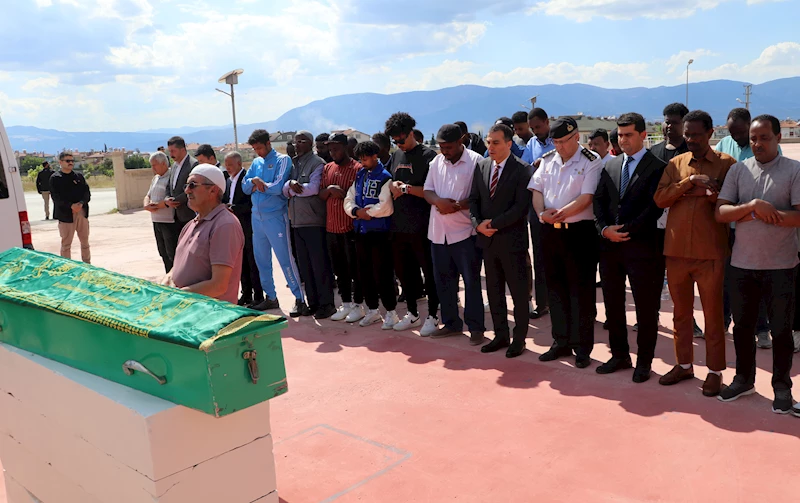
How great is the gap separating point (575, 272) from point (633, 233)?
0.67m

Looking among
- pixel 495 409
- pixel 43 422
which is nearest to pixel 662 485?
pixel 495 409

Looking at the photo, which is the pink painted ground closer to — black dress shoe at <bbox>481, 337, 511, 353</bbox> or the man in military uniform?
black dress shoe at <bbox>481, 337, 511, 353</bbox>

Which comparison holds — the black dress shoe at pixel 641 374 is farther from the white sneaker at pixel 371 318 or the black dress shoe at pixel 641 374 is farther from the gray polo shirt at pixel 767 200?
the white sneaker at pixel 371 318

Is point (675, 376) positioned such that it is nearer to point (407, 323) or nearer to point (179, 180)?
point (407, 323)

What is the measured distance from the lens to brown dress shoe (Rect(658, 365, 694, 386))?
502 centimetres

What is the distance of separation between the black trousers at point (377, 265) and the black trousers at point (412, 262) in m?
A: 0.12

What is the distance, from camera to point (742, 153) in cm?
562

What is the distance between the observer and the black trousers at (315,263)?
758 centimetres

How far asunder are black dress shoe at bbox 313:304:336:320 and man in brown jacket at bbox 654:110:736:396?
158 inches

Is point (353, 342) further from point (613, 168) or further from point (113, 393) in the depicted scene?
point (113, 393)

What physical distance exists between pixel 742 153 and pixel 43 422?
552 centimetres

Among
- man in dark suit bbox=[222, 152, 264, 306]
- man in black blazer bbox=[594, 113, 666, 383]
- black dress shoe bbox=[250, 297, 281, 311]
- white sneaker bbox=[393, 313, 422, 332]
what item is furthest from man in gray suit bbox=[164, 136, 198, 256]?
man in black blazer bbox=[594, 113, 666, 383]

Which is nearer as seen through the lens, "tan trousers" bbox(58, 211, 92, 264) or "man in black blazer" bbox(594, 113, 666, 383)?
"man in black blazer" bbox(594, 113, 666, 383)

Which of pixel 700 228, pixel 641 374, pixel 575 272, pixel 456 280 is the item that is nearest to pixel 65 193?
pixel 456 280
